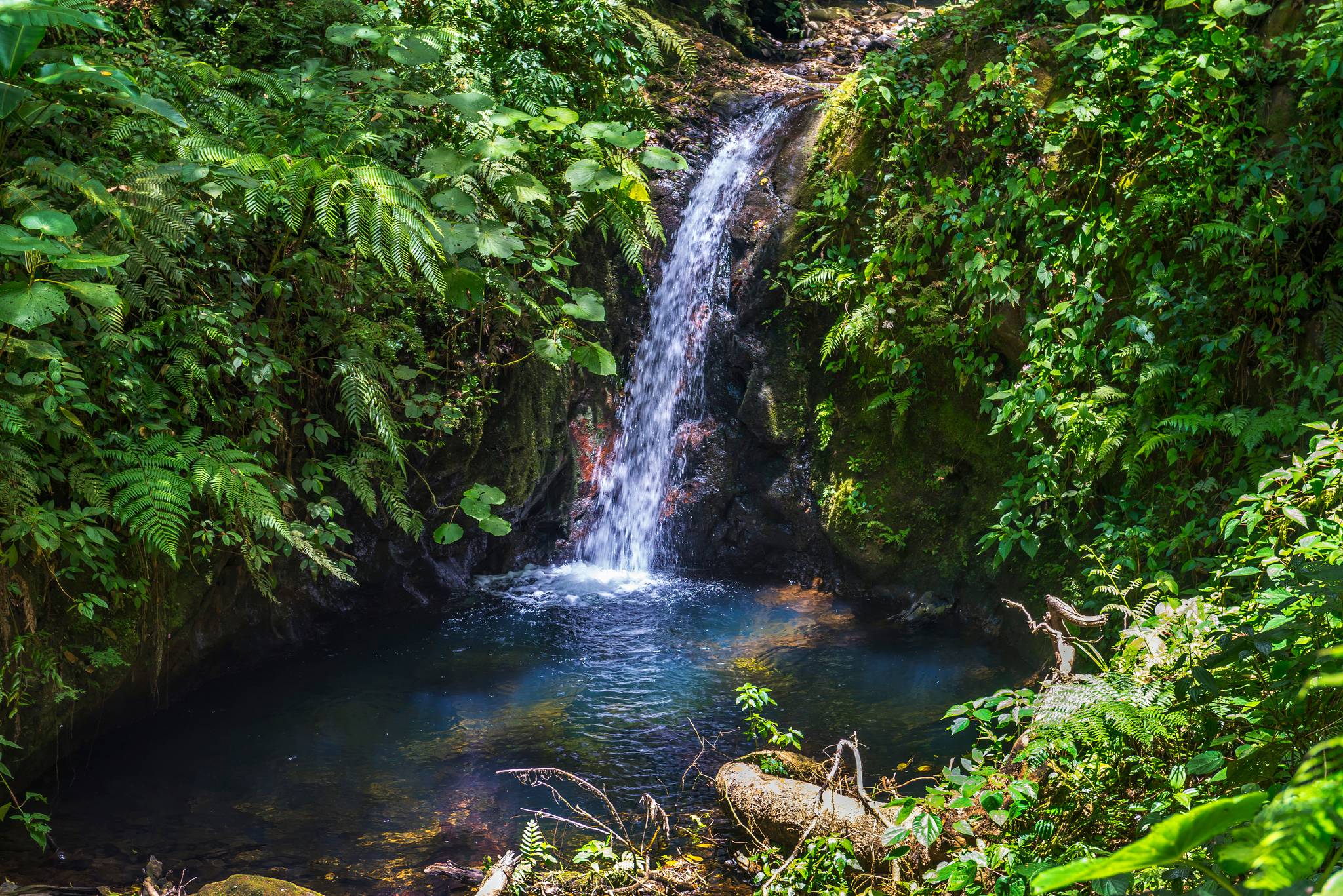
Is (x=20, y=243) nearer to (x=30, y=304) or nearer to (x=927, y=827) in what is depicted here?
(x=30, y=304)

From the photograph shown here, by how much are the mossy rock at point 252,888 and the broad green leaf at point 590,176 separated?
3405mm

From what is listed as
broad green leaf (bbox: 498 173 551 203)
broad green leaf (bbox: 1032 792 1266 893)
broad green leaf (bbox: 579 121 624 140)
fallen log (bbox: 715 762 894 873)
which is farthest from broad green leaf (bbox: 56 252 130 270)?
broad green leaf (bbox: 1032 792 1266 893)

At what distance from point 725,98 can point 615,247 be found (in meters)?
2.43

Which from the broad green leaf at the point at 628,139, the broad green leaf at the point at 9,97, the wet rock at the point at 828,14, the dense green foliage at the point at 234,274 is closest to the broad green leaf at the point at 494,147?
the dense green foliage at the point at 234,274

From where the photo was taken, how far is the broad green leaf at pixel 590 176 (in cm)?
413

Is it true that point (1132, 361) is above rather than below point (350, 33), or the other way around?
below

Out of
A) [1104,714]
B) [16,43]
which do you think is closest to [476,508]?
[16,43]

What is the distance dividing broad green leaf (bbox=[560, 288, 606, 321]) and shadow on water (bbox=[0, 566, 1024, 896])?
250 centimetres

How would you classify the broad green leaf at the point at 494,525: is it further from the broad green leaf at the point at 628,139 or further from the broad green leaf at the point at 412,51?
the broad green leaf at the point at 412,51

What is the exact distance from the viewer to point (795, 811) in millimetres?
3434

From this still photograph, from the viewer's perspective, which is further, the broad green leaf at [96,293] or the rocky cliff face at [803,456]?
the rocky cliff face at [803,456]

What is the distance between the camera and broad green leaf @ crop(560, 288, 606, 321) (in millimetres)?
4488

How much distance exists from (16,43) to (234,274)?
4.92 ft

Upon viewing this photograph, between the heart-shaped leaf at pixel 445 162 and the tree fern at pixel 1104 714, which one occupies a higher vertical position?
the heart-shaped leaf at pixel 445 162
